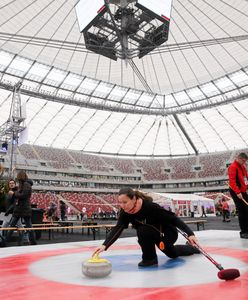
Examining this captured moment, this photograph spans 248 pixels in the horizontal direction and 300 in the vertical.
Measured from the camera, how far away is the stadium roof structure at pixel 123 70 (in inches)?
936

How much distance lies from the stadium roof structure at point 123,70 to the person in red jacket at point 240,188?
452 inches

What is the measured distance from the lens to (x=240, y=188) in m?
6.75

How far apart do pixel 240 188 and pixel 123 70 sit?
29.4m

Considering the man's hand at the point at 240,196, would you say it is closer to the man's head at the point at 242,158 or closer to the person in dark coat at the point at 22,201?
the man's head at the point at 242,158

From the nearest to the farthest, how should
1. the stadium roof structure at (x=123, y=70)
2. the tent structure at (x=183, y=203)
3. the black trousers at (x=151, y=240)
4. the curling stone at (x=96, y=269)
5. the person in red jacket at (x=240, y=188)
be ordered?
the curling stone at (x=96, y=269), the black trousers at (x=151, y=240), the person in red jacket at (x=240, y=188), the stadium roof structure at (x=123, y=70), the tent structure at (x=183, y=203)

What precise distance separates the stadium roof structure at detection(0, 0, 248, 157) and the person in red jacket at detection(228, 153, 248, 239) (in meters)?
11.5

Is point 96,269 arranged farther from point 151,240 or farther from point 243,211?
point 243,211

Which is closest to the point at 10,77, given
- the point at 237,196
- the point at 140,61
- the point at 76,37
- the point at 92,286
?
the point at 76,37

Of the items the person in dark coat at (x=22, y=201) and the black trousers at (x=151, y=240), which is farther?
the person in dark coat at (x=22, y=201)

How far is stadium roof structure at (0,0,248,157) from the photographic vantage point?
23766 millimetres

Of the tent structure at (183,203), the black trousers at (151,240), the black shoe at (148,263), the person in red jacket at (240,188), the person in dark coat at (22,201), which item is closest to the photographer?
the black shoe at (148,263)

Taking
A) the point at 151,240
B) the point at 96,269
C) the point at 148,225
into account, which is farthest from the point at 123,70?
the point at 96,269

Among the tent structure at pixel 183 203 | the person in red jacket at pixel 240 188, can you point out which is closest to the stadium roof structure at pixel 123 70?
the person in red jacket at pixel 240 188

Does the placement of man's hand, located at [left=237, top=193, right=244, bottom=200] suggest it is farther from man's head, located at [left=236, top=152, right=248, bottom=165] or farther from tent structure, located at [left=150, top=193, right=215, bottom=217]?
tent structure, located at [left=150, top=193, right=215, bottom=217]
